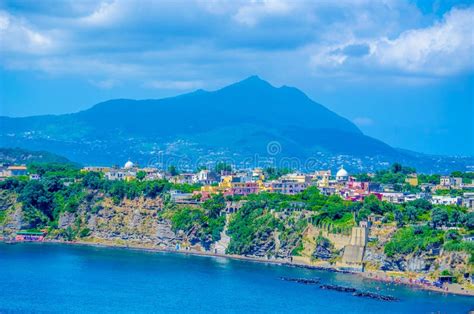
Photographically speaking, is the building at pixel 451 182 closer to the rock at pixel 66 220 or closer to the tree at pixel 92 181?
the tree at pixel 92 181

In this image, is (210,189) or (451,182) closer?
(210,189)

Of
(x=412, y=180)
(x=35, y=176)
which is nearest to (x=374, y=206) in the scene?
(x=412, y=180)

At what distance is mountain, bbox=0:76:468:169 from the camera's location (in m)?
135

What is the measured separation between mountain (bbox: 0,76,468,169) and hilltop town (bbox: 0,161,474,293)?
194 ft

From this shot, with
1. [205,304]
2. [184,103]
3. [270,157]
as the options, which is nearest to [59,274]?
[205,304]

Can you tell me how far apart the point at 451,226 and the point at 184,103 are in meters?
133

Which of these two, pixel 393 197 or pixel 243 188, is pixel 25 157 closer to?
pixel 243 188

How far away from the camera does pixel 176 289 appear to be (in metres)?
38.2

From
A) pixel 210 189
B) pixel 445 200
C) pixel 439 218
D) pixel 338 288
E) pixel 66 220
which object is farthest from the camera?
pixel 210 189

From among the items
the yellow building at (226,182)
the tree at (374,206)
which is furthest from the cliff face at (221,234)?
the yellow building at (226,182)

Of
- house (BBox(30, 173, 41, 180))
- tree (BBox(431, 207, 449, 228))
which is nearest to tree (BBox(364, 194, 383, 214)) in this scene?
tree (BBox(431, 207, 449, 228))

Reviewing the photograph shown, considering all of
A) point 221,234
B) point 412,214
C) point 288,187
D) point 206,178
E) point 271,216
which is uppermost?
point 206,178

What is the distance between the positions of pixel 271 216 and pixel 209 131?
336 ft

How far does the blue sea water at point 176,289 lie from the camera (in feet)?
113
